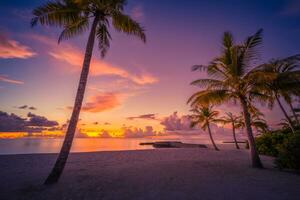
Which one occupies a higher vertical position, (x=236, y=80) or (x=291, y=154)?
(x=236, y=80)

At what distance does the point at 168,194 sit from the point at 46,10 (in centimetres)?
932

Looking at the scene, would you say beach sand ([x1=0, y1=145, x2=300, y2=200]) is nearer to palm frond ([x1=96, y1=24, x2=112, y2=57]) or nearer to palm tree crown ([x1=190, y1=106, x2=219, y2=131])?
palm frond ([x1=96, y1=24, x2=112, y2=57])

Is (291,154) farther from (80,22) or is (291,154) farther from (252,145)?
(80,22)

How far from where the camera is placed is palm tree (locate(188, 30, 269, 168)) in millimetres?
11609

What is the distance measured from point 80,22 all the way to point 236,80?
971 cm

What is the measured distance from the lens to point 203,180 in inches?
313

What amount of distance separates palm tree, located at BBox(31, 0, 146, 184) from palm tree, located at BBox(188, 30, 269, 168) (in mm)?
5888

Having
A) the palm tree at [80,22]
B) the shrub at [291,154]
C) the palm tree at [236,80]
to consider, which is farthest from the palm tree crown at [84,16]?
the shrub at [291,154]

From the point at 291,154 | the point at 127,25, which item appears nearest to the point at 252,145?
the point at 291,154

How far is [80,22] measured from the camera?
9.36 meters

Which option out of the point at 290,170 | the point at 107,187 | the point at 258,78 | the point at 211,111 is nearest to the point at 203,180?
the point at 107,187

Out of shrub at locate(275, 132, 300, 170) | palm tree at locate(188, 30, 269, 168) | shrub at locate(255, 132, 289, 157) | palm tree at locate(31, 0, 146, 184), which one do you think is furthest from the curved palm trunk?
shrub at locate(255, 132, 289, 157)

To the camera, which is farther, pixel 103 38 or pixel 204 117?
pixel 204 117

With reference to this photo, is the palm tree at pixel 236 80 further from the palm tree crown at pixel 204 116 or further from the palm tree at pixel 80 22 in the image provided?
the palm tree crown at pixel 204 116
